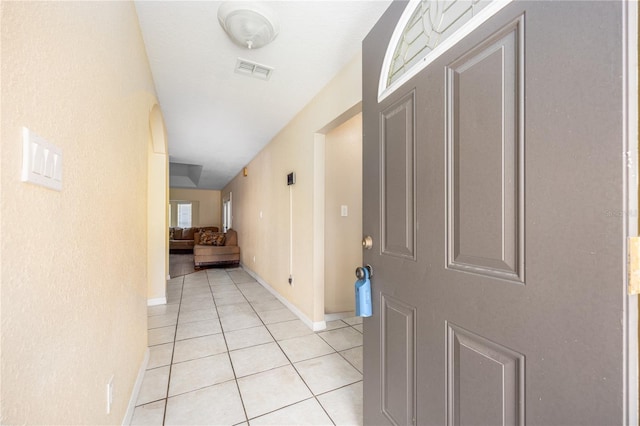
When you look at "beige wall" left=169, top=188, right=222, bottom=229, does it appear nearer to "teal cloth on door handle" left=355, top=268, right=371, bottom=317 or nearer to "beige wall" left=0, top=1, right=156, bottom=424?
"beige wall" left=0, top=1, right=156, bottom=424

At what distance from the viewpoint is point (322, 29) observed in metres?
1.61

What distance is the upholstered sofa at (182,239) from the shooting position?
838cm

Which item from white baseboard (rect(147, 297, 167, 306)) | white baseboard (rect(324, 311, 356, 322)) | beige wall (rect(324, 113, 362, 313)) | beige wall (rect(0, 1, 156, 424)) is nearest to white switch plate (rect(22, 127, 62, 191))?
beige wall (rect(0, 1, 156, 424))

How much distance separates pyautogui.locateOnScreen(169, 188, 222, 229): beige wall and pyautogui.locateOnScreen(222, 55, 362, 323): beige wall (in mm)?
6322

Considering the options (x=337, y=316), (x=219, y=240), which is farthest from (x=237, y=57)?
(x=219, y=240)

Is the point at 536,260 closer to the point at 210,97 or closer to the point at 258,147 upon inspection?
the point at 210,97

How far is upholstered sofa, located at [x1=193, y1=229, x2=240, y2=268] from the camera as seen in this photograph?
5.55m

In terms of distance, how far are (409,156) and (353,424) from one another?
1.45 metres

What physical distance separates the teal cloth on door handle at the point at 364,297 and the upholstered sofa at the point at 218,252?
514 cm

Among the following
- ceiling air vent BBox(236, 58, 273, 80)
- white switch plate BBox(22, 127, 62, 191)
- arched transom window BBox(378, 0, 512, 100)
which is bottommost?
white switch plate BBox(22, 127, 62, 191)

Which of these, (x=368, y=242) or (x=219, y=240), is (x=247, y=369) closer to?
(x=368, y=242)

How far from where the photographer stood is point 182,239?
29.2 feet

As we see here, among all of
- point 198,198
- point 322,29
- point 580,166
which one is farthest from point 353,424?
point 198,198

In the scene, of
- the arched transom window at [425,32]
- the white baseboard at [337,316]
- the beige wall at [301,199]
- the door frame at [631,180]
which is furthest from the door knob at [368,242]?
the white baseboard at [337,316]
